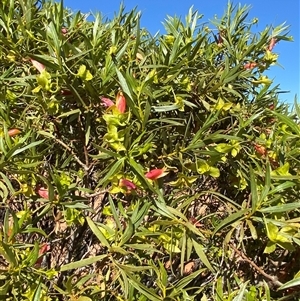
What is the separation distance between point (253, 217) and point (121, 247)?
314 millimetres

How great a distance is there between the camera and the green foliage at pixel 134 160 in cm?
104

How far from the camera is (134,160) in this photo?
3.38 feet

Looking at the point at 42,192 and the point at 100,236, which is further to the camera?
the point at 42,192

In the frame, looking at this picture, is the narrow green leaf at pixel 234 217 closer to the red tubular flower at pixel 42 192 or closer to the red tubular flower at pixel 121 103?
the red tubular flower at pixel 121 103

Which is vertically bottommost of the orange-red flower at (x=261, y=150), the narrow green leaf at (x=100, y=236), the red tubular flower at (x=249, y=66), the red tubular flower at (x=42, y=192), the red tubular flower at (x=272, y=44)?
the narrow green leaf at (x=100, y=236)

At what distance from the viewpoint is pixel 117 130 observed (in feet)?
3.43

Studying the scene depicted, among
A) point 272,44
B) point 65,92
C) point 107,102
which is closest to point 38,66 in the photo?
point 65,92

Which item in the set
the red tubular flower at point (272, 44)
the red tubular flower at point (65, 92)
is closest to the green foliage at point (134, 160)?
the red tubular flower at point (65, 92)

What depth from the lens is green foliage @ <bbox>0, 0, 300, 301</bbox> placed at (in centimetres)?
104

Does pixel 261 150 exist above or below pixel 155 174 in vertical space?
above

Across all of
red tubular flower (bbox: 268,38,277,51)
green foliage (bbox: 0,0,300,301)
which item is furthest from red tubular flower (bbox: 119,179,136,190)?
red tubular flower (bbox: 268,38,277,51)

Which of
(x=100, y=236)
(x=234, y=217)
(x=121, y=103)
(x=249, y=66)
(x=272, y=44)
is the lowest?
(x=100, y=236)

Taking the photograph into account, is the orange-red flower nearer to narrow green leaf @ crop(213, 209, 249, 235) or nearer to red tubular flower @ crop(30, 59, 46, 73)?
narrow green leaf @ crop(213, 209, 249, 235)

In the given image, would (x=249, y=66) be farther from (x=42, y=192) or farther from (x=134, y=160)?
(x=42, y=192)
